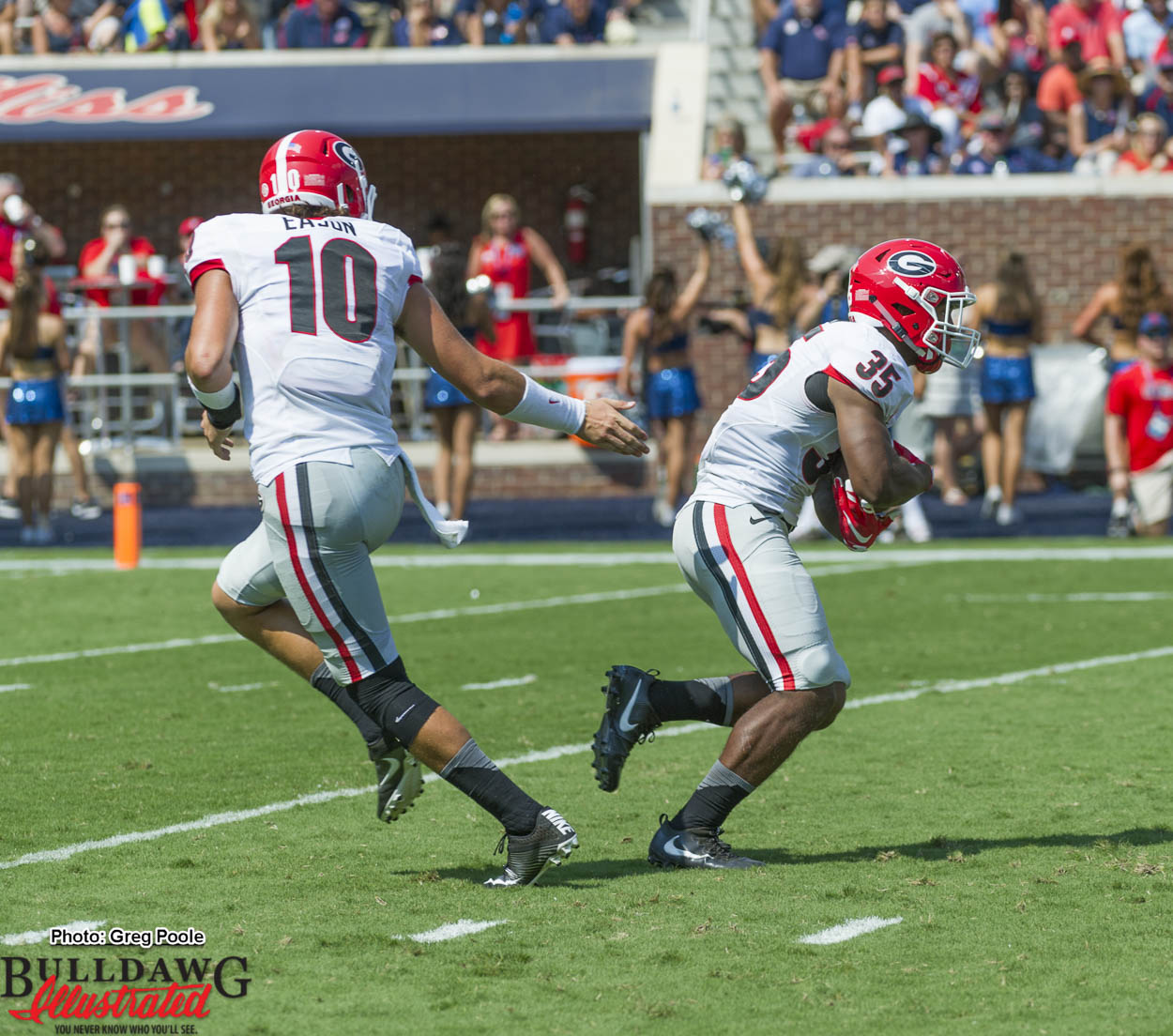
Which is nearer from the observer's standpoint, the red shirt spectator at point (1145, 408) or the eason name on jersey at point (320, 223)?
the eason name on jersey at point (320, 223)

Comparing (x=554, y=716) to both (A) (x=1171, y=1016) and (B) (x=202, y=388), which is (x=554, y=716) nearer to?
(B) (x=202, y=388)

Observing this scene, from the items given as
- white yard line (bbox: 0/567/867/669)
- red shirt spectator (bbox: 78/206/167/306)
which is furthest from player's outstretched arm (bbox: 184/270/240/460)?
red shirt spectator (bbox: 78/206/167/306)

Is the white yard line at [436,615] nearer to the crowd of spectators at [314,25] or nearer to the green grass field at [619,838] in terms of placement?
the green grass field at [619,838]

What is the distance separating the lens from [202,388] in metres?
4.64

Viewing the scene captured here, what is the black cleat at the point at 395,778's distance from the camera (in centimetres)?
489

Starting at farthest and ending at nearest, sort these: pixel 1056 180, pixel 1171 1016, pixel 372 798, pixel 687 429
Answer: pixel 1056 180 → pixel 687 429 → pixel 372 798 → pixel 1171 1016

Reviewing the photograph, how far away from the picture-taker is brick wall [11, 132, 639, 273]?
22.6 meters

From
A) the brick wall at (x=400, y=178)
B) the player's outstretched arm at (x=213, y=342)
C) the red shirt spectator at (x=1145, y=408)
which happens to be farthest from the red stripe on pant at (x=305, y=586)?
the brick wall at (x=400, y=178)

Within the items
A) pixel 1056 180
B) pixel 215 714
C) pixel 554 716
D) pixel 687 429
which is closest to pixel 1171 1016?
pixel 554 716

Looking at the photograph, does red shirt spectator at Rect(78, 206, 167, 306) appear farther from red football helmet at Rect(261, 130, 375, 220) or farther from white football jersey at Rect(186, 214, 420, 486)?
white football jersey at Rect(186, 214, 420, 486)

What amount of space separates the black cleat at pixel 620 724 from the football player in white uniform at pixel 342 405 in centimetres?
40

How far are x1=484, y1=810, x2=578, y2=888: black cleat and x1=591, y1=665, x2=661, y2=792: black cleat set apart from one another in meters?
0.40

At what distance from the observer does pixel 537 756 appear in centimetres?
665

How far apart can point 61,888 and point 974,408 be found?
1195 cm
